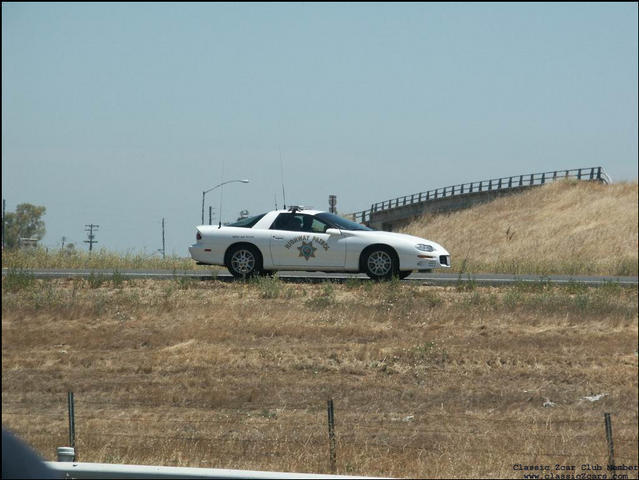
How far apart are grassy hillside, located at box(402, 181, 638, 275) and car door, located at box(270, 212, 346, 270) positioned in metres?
27.4

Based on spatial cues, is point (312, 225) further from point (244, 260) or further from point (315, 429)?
point (315, 429)

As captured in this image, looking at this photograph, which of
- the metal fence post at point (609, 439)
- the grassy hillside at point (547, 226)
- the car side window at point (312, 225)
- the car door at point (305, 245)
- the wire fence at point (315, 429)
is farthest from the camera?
the grassy hillside at point (547, 226)

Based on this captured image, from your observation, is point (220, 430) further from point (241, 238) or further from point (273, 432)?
point (241, 238)

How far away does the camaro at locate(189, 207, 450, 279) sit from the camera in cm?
1847

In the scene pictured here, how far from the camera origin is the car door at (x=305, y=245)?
18.6 metres

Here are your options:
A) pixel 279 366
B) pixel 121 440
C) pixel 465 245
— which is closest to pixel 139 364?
pixel 279 366

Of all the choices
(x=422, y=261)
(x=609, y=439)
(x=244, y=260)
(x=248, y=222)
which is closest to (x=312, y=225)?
(x=248, y=222)

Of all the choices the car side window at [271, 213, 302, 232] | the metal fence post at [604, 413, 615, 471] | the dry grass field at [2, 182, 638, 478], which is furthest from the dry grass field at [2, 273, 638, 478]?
the car side window at [271, 213, 302, 232]

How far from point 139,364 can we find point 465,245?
4574cm

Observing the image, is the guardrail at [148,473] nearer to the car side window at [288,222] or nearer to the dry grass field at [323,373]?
the dry grass field at [323,373]

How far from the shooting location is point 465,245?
59469 millimetres

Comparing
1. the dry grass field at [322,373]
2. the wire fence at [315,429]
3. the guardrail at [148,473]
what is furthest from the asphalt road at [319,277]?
the guardrail at [148,473]

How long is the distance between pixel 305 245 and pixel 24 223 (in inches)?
1005

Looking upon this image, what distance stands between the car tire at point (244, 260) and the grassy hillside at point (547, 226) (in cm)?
2766
